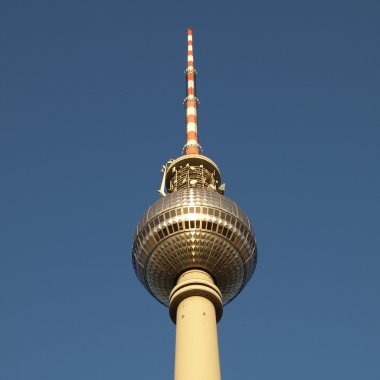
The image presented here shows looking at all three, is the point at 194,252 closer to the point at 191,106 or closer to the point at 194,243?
the point at 194,243

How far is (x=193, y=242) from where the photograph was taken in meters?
46.5

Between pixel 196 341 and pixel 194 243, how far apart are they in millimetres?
7458

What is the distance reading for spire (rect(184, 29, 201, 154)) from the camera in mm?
58041

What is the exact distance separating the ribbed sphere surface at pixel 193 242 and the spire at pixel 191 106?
9366mm

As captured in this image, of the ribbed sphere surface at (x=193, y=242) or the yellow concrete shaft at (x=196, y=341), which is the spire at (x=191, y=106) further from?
the yellow concrete shaft at (x=196, y=341)

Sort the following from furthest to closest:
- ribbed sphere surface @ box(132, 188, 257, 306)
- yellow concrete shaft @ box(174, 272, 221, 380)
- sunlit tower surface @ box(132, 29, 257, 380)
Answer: ribbed sphere surface @ box(132, 188, 257, 306) < sunlit tower surface @ box(132, 29, 257, 380) < yellow concrete shaft @ box(174, 272, 221, 380)

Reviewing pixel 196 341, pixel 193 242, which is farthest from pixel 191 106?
pixel 196 341

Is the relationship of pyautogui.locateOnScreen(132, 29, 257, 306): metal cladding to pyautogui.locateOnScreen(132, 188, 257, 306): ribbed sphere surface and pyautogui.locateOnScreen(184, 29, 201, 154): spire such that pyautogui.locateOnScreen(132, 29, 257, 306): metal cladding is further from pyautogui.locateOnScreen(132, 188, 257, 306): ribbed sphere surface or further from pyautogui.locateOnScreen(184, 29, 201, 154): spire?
pyautogui.locateOnScreen(184, 29, 201, 154): spire

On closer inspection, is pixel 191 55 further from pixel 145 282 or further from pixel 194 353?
pixel 194 353

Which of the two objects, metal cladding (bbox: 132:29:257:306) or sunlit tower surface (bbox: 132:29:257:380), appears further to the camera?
metal cladding (bbox: 132:29:257:306)

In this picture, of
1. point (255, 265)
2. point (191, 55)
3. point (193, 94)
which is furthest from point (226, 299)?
point (191, 55)

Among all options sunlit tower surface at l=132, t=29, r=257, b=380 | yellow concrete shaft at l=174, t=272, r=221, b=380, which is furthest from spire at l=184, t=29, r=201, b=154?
yellow concrete shaft at l=174, t=272, r=221, b=380

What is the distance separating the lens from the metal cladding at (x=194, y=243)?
46688mm

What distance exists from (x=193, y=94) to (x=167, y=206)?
18470 mm
